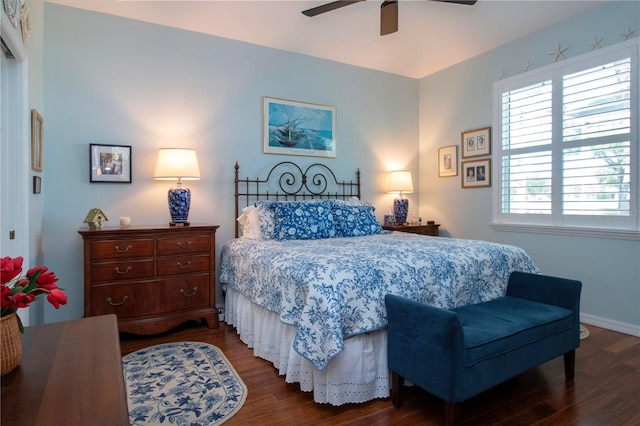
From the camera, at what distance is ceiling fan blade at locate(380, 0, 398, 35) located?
2742 millimetres

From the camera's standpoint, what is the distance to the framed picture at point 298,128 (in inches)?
156

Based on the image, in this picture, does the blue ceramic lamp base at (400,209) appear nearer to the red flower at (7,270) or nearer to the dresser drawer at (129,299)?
the dresser drawer at (129,299)

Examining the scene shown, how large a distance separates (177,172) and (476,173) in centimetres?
330

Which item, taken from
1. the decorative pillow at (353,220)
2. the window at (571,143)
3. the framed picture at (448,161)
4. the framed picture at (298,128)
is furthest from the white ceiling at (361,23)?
the decorative pillow at (353,220)

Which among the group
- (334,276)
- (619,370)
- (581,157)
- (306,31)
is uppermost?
(306,31)

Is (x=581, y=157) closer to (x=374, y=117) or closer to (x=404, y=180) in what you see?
(x=404, y=180)

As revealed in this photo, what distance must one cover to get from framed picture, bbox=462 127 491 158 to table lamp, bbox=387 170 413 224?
736mm

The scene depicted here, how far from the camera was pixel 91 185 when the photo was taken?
3.21 metres

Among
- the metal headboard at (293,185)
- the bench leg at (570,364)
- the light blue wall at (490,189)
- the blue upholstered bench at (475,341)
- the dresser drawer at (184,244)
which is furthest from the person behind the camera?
the metal headboard at (293,185)

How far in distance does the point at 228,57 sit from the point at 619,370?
4122 millimetres

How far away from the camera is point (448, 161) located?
15.3ft

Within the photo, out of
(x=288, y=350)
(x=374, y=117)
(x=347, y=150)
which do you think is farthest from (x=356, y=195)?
(x=288, y=350)

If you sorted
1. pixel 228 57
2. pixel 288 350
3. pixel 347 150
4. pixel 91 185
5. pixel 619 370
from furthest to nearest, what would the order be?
1. pixel 347 150
2. pixel 228 57
3. pixel 91 185
4. pixel 619 370
5. pixel 288 350

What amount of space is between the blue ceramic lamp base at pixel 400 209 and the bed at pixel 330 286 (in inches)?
52.2
